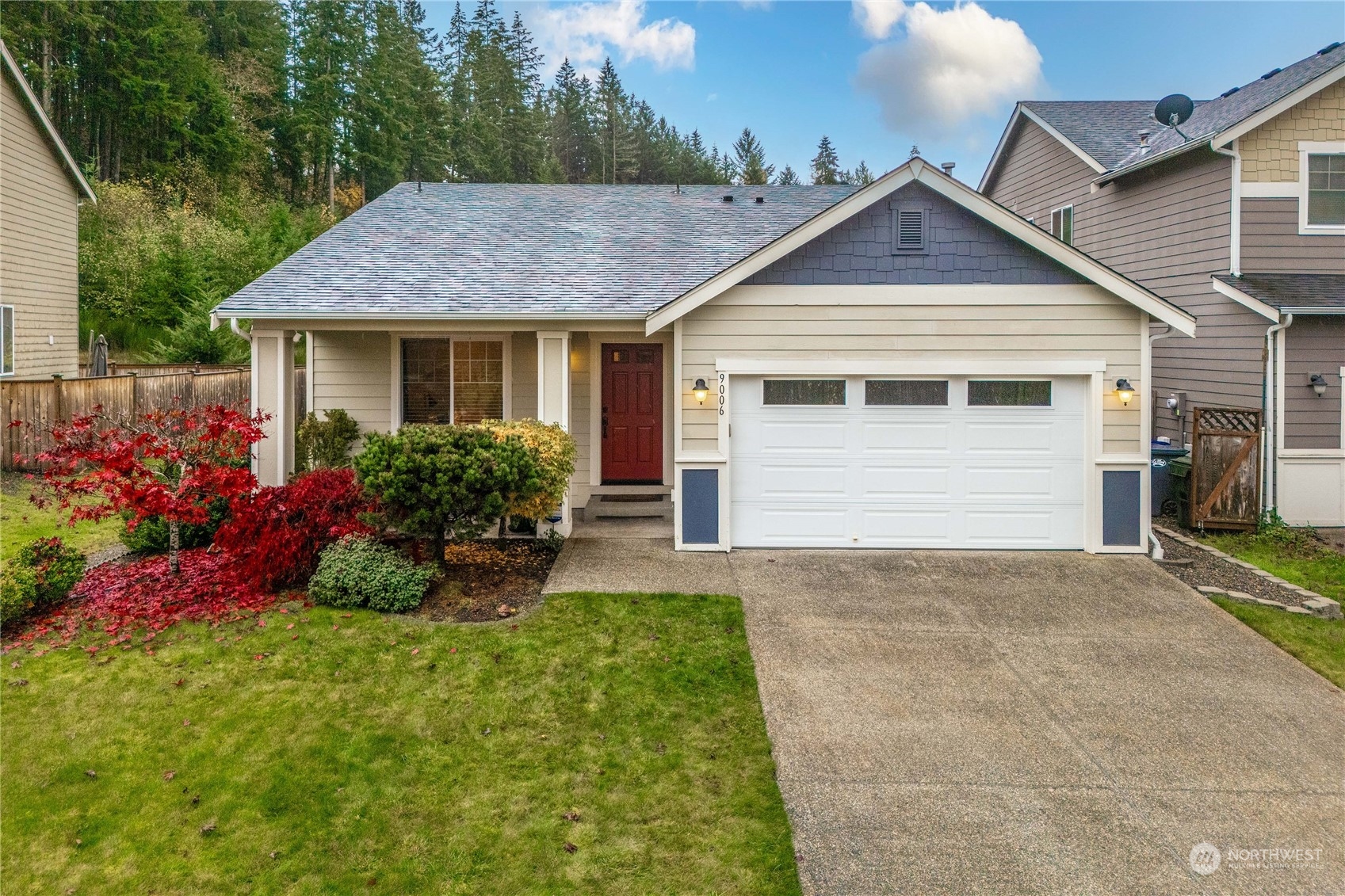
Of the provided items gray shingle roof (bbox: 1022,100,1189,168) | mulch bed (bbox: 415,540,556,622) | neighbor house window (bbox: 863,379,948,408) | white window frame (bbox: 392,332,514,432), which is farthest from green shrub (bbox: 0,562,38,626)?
gray shingle roof (bbox: 1022,100,1189,168)

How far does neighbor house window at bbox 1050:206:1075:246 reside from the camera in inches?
583

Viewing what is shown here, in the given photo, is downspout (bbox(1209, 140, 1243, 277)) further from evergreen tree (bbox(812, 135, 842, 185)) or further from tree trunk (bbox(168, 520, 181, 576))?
evergreen tree (bbox(812, 135, 842, 185))

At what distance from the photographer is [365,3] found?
32844 millimetres

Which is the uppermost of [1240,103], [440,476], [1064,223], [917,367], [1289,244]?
[1240,103]

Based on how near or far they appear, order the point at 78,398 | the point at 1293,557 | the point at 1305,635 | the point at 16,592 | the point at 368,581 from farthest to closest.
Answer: the point at 78,398
the point at 1293,557
the point at 368,581
the point at 1305,635
the point at 16,592

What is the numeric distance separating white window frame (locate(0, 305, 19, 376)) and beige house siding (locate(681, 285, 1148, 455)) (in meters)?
12.6

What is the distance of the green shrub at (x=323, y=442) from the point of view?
10.1m

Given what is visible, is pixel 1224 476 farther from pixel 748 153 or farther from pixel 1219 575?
pixel 748 153

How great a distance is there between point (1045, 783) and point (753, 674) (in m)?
2.00

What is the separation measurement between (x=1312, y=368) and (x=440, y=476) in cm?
1103

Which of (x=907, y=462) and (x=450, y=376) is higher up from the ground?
(x=450, y=376)

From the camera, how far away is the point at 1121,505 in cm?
852

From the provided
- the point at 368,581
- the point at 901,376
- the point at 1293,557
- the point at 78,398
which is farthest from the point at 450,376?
the point at 1293,557

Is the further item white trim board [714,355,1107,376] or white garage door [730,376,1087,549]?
white garage door [730,376,1087,549]
